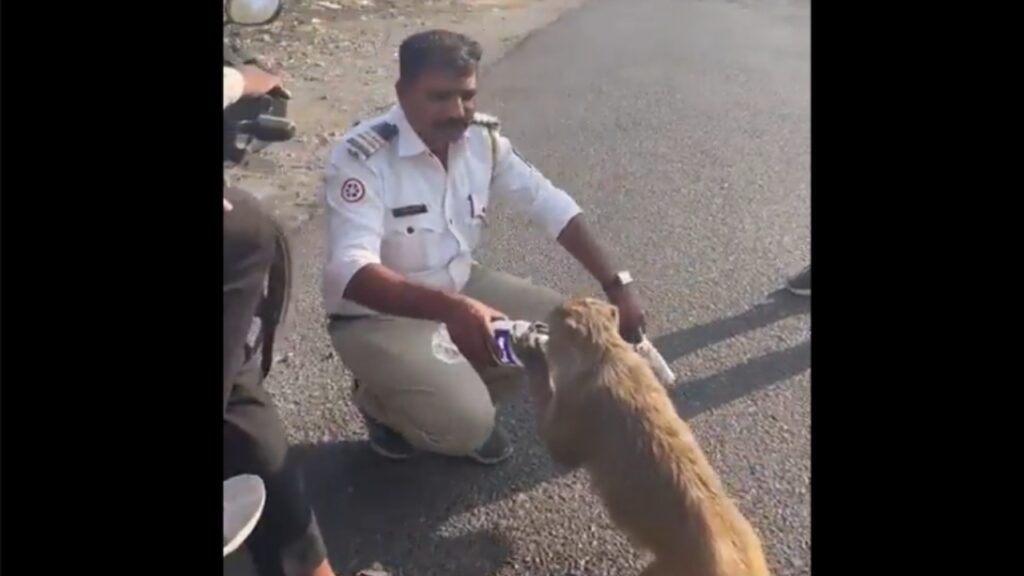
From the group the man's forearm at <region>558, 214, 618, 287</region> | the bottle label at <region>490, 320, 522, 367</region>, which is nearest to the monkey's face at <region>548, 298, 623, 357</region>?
the bottle label at <region>490, 320, 522, 367</region>

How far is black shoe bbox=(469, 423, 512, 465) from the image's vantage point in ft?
13.4

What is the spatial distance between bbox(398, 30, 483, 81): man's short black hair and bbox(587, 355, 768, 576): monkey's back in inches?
37.4

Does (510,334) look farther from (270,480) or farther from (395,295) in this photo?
(270,480)

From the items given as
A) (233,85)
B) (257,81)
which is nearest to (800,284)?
(257,81)

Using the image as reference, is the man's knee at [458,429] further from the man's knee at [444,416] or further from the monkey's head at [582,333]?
the monkey's head at [582,333]

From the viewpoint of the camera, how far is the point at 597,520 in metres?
3.83

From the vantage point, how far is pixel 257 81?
9.54 feet

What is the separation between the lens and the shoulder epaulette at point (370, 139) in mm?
3795

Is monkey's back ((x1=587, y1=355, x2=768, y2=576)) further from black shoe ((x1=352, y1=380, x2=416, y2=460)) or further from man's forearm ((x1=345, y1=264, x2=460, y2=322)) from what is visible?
black shoe ((x1=352, y1=380, x2=416, y2=460))

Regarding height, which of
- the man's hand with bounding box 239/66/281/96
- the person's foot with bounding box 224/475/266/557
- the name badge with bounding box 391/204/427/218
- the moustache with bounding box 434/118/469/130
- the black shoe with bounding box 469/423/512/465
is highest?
the man's hand with bounding box 239/66/281/96

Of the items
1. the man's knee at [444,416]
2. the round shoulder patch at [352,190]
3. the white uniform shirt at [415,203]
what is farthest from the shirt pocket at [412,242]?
the man's knee at [444,416]

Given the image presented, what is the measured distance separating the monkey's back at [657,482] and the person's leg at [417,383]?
502mm

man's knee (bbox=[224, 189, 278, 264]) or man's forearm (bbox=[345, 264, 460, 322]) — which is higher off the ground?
man's knee (bbox=[224, 189, 278, 264])

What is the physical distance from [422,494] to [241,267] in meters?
1.40
